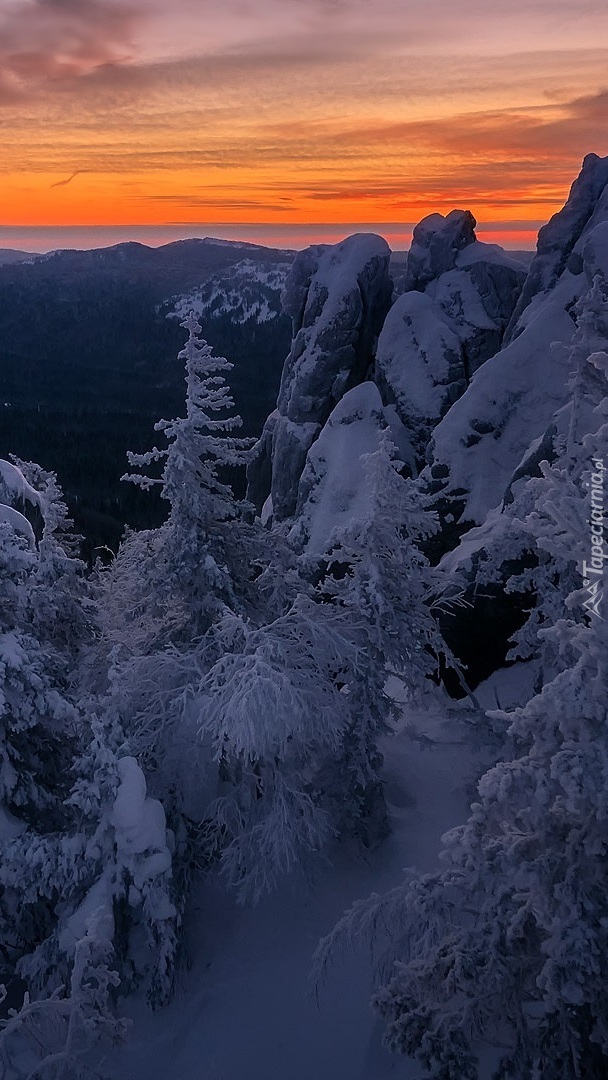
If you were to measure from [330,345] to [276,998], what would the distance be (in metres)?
36.2

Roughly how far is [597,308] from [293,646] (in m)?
9.63

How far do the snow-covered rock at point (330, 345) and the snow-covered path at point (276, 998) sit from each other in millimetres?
29855

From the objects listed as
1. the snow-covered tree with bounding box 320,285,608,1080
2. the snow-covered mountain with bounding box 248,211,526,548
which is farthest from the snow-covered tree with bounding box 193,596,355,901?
the snow-covered mountain with bounding box 248,211,526,548

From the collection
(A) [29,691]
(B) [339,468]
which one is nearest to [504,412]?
(B) [339,468]

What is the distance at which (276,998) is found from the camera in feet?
37.6

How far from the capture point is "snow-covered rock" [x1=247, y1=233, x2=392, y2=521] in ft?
138

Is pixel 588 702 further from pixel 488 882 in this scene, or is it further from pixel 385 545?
pixel 385 545

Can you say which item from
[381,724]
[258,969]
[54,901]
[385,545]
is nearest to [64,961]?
[54,901]

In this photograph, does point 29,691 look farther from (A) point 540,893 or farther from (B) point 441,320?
(B) point 441,320

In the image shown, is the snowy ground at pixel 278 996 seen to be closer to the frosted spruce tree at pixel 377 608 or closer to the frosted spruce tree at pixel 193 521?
the frosted spruce tree at pixel 377 608

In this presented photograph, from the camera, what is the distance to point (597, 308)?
579 inches

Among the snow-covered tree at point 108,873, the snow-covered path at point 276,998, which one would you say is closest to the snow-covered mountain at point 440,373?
the snow-covered path at point 276,998

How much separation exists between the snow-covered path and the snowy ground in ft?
0.05

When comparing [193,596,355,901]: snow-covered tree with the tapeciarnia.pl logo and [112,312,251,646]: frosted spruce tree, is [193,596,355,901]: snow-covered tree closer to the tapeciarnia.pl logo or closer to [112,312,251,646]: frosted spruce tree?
[112,312,251,646]: frosted spruce tree
